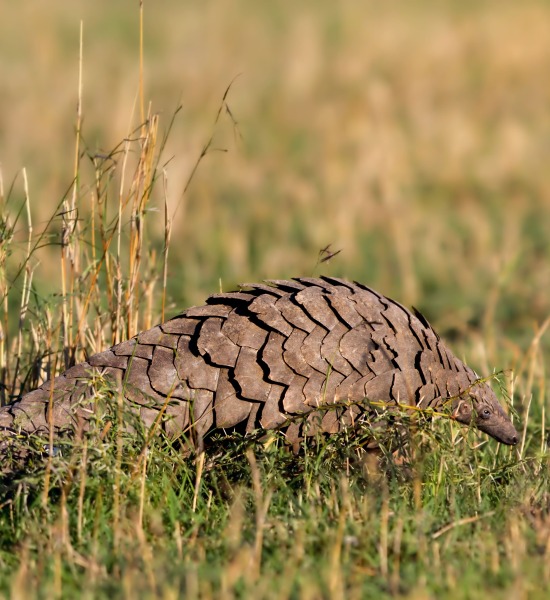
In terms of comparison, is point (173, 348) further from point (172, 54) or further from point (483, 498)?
point (172, 54)

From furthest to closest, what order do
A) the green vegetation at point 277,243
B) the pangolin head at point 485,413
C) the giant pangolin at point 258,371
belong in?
the pangolin head at point 485,413
the giant pangolin at point 258,371
the green vegetation at point 277,243

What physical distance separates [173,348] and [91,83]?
9939 mm

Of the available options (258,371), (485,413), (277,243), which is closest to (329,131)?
(277,243)

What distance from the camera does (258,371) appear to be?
10.7ft

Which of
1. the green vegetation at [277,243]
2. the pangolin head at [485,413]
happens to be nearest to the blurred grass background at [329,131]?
the green vegetation at [277,243]

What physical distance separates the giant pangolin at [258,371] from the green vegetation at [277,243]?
4.5 inches

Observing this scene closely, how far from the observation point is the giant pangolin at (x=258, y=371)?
325 cm

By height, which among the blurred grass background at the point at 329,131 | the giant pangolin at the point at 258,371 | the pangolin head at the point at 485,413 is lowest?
the pangolin head at the point at 485,413

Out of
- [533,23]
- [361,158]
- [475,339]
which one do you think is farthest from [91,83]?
[475,339]

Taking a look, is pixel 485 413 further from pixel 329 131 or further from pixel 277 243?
pixel 329 131

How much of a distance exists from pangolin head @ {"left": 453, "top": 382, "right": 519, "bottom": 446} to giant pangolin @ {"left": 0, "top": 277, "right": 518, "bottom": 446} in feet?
0.32

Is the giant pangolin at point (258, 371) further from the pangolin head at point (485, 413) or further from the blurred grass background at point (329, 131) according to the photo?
the blurred grass background at point (329, 131)

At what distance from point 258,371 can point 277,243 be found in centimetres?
612

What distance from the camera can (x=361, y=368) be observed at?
10.9 feet
